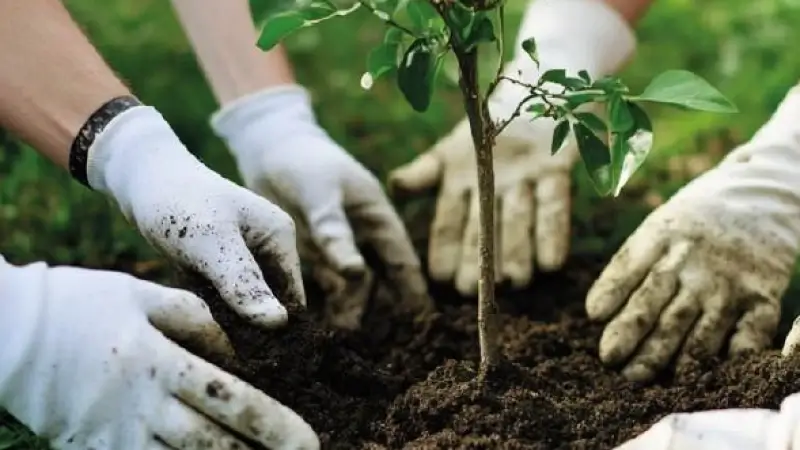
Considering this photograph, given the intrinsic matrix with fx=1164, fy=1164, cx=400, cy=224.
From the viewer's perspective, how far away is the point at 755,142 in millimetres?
2000

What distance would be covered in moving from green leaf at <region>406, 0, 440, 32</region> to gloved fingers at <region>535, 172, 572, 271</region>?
2.35ft

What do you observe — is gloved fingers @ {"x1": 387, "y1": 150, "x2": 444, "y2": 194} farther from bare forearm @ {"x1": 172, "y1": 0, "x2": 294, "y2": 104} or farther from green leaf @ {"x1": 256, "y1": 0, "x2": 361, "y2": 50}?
green leaf @ {"x1": 256, "y1": 0, "x2": 361, "y2": 50}

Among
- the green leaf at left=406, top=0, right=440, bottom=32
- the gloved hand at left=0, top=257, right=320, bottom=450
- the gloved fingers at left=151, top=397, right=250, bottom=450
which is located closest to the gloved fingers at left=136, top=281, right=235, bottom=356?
the gloved hand at left=0, top=257, right=320, bottom=450

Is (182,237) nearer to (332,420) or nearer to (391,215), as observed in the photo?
(332,420)

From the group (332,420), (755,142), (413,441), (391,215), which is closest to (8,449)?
(332,420)

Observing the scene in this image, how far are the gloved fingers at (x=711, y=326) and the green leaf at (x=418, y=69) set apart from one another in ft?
2.05

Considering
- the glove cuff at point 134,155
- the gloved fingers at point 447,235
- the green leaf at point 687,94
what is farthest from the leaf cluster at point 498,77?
the gloved fingers at point 447,235

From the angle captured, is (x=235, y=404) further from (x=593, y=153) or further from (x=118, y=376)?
(x=593, y=153)

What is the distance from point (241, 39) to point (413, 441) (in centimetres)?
103

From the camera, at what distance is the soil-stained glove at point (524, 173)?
214cm

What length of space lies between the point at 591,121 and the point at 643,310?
0.45 metres

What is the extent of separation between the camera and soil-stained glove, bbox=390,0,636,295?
2.14 meters

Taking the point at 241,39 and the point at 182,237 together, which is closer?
the point at 182,237

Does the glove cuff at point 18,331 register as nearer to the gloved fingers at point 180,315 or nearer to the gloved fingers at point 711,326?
the gloved fingers at point 180,315
